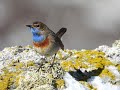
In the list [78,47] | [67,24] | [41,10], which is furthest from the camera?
[41,10]

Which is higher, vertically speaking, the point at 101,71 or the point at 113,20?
the point at 113,20

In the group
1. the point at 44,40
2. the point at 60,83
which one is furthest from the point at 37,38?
the point at 60,83

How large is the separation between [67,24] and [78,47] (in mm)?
2184

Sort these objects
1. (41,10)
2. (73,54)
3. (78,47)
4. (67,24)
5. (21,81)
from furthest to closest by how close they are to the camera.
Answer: (41,10) → (67,24) → (78,47) → (73,54) → (21,81)

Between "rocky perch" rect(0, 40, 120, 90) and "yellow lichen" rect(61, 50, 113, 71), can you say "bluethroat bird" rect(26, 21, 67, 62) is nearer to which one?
"rocky perch" rect(0, 40, 120, 90)

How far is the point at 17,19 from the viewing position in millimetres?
20141

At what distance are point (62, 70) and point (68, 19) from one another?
1250 cm

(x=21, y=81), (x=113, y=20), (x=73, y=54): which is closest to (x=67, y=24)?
(x=113, y=20)

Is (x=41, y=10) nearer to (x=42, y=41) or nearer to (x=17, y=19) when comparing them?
(x=17, y=19)

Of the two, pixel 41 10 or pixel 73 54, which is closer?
pixel 73 54

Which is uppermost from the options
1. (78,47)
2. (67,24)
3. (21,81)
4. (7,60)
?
(67,24)

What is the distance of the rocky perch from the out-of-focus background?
856 centimetres

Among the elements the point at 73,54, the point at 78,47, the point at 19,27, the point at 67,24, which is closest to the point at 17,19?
the point at 19,27

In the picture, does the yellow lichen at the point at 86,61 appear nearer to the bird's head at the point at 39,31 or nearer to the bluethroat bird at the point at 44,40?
the bluethroat bird at the point at 44,40
